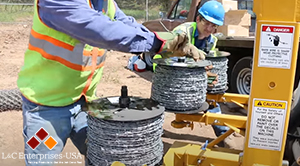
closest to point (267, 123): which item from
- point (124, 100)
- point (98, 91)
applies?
point (124, 100)

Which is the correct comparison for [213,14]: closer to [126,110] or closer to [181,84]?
[181,84]

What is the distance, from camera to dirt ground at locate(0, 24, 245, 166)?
4.07 meters

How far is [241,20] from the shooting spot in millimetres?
5855

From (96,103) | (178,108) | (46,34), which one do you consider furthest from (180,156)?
(46,34)

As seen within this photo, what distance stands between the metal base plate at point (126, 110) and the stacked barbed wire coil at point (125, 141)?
2 centimetres

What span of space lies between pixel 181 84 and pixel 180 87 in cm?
2

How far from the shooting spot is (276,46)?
1.47 metres

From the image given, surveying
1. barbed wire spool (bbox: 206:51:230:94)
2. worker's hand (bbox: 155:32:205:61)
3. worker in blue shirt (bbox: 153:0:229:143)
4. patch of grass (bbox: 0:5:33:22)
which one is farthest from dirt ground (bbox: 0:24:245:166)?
patch of grass (bbox: 0:5:33:22)

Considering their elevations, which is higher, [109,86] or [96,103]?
[96,103]

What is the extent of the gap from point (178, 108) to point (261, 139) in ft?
2.71

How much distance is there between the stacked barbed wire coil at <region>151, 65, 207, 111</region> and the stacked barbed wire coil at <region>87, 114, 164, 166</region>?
1.89ft

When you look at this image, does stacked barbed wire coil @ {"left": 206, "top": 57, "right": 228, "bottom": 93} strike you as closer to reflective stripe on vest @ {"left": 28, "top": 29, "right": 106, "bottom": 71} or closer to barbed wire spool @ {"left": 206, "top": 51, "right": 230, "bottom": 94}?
barbed wire spool @ {"left": 206, "top": 51, "right": 230, "bottom": 94}

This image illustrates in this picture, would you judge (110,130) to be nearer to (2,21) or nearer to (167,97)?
(167,97)

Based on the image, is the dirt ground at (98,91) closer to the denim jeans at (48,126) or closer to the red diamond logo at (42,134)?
the denim jeans at (48,126)
